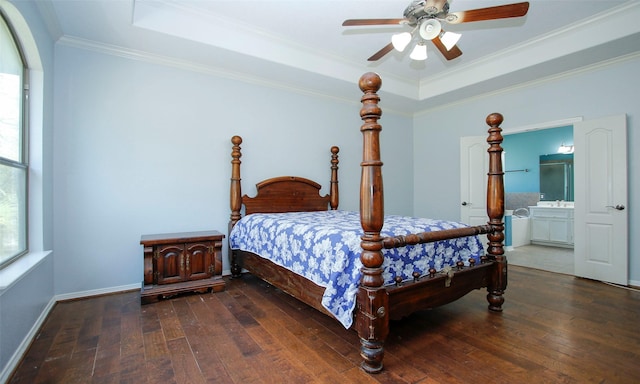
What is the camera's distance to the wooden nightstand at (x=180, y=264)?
2.93 meters

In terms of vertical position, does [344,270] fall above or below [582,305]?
above

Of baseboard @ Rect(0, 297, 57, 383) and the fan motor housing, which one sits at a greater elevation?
the fan motor housing

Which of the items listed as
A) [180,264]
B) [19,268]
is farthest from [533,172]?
[19,268]

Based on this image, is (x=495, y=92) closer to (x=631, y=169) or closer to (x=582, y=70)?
(x=582, y=70)

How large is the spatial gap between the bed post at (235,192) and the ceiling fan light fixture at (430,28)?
2.35 meters

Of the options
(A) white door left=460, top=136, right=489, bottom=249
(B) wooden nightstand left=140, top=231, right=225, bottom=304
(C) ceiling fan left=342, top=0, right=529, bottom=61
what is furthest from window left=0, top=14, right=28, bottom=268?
(A) white door left=460, top=136, right=489, bottom=249

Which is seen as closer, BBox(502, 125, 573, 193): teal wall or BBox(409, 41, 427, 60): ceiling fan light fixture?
BBox(409, 41, 427, 60): ceiling fan light fixture

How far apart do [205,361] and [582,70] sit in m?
5.12

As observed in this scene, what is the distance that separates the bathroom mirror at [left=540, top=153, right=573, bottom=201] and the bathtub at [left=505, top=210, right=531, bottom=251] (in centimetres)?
109

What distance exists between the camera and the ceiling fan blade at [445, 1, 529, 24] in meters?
2.08

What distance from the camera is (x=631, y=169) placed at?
11.4ft

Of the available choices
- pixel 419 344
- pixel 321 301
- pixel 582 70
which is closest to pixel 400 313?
pixel 419 344

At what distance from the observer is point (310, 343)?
83.6 inches

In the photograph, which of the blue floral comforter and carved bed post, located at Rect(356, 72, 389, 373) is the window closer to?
the blue floral comforter
